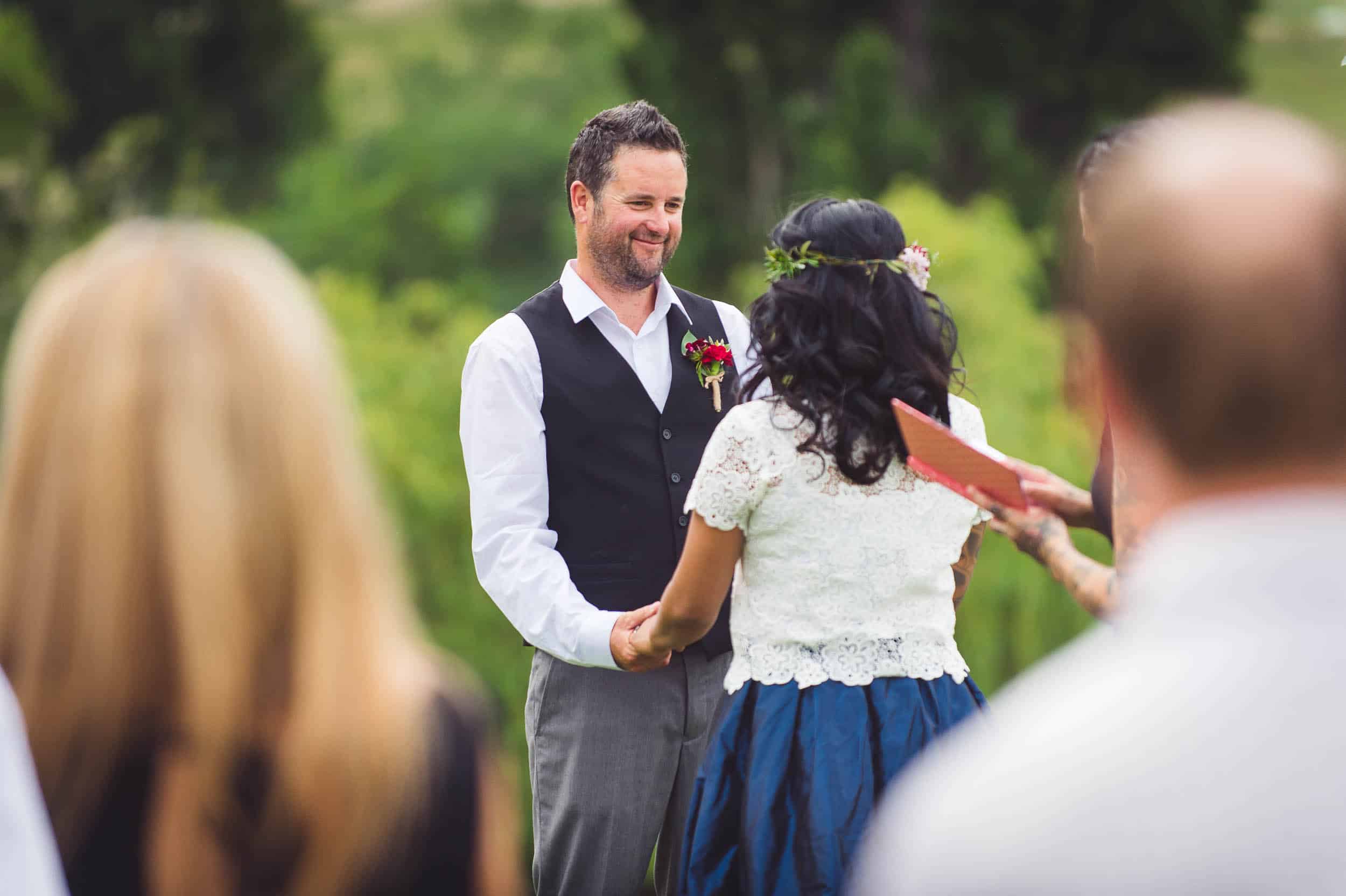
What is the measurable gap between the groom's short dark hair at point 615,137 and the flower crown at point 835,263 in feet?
2.58

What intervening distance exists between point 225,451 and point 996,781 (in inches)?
27.3

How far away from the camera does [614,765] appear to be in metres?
2.92

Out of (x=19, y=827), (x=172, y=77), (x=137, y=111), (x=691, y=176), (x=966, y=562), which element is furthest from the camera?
(x=137, y=111)

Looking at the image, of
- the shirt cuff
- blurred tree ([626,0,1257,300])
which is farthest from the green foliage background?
the shirt cuff

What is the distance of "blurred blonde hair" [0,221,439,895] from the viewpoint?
1.14m

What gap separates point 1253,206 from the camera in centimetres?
83

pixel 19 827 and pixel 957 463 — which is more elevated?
pixel 957 463

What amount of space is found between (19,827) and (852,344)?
156 centimetres

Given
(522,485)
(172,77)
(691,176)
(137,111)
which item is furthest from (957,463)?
(137,111)

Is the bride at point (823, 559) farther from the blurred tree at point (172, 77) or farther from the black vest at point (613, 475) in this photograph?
the blurred tree at point (172, 77)

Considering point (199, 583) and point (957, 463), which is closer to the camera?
point (199, 583)

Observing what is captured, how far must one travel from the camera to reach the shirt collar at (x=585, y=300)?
3.10m

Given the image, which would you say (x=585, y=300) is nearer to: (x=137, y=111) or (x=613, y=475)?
(x=613, y=475)

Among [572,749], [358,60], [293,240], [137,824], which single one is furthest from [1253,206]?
[358,60]
